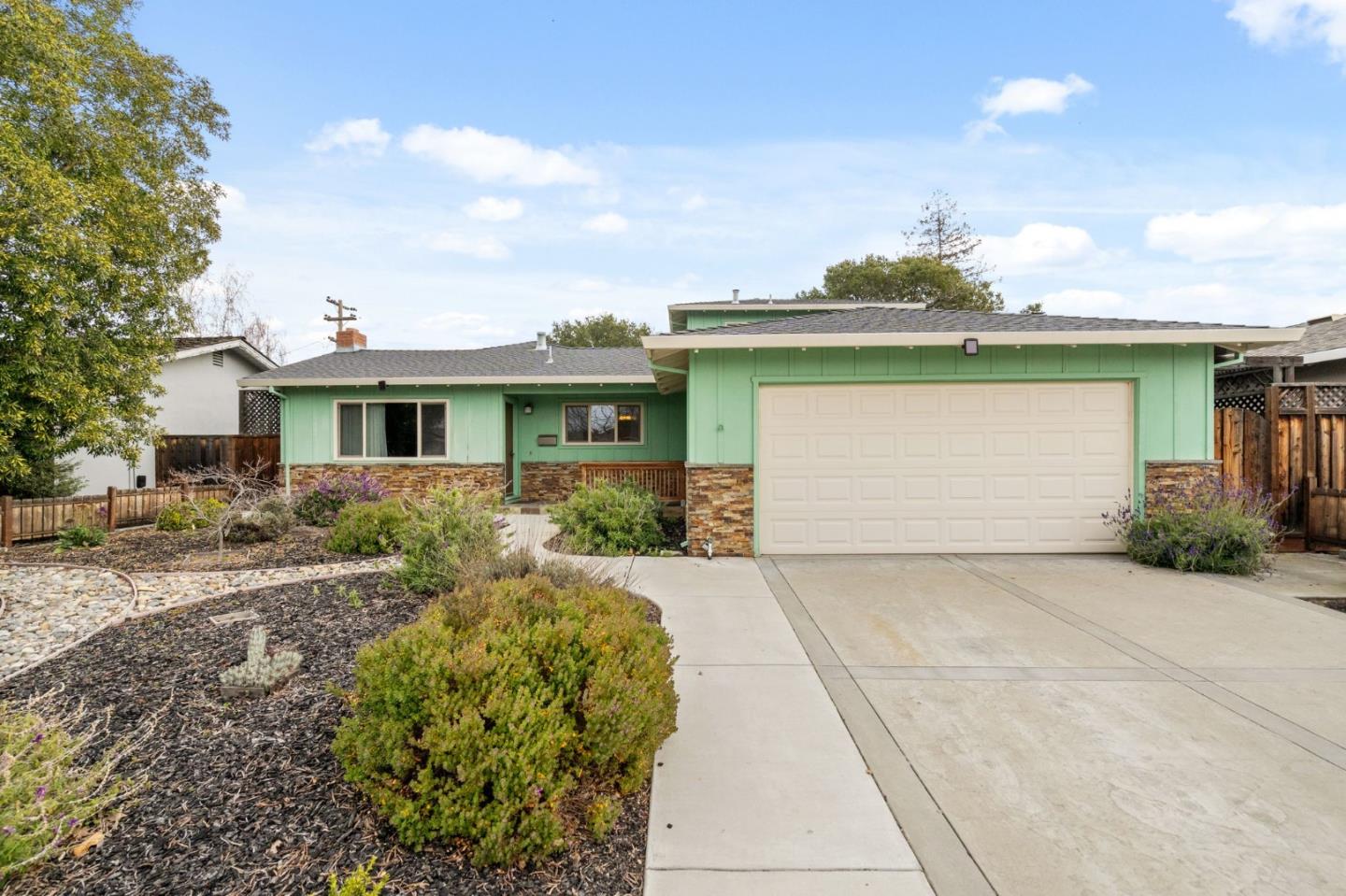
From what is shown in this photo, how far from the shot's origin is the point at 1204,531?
21.8 feet

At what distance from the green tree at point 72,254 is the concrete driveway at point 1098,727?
8513 millimetres

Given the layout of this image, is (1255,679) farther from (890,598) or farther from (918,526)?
(918,526)

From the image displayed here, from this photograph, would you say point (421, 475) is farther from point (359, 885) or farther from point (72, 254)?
point (359, 885)

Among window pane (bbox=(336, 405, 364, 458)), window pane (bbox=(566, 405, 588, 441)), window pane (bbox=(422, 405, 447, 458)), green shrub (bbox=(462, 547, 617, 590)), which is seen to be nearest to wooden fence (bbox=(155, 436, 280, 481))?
window pane (bbox=(336, 405, 364, 458))

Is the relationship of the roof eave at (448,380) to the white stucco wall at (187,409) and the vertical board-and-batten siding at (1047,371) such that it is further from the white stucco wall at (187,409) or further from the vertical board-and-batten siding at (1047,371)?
the vertical board-and-batten siding at (1047,371)

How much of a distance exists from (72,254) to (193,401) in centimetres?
974

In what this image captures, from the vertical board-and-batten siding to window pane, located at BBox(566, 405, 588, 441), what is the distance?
6792 millimetres

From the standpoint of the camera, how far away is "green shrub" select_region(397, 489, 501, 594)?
5000 millimetres

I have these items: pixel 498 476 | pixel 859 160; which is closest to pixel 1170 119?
pixel 859 160

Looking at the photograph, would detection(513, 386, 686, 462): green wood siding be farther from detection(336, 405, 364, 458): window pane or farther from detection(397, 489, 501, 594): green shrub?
detection(397, 489, 501, 594): green shrub

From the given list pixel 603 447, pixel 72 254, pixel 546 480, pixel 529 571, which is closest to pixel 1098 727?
pixel 529 571

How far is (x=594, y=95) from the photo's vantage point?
1156 cm

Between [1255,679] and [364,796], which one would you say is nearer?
[364,796]

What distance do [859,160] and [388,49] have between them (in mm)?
8890
